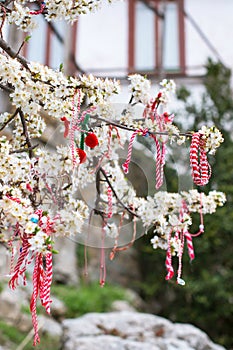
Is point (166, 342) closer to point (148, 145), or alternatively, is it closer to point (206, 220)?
point (148, 145)

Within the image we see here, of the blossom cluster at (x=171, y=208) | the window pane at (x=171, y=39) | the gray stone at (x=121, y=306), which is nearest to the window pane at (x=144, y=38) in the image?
the window pane at (x=171, y=39)

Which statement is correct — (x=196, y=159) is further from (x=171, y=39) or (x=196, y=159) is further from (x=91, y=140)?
(x=171, y=39)

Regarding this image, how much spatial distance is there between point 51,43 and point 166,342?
4.49 meters

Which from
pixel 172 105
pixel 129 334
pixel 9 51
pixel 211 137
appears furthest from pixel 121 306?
pixel 9 51

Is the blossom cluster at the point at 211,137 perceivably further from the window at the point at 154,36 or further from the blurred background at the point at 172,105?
the window at the point at 154,36

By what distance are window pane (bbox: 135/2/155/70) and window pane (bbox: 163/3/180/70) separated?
19cm

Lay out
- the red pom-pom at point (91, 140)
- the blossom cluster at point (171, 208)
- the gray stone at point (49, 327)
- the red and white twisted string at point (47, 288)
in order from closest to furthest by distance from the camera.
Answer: the red and white twisted string at point (47, 288), the red pom-pom at point (91, 140), the blossom cluster at point (171, 208), the gray stone at point (49, 327)

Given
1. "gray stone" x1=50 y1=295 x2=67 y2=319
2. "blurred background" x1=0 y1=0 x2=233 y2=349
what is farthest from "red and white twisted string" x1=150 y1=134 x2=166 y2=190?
"gray stone" x1=50 y1=295 x2=67 y2=319

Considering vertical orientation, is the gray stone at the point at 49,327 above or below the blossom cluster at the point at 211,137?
below

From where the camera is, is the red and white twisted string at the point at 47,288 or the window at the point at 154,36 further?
the window at the point at 154,36

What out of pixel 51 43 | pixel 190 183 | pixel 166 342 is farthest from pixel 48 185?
pixel 51 43

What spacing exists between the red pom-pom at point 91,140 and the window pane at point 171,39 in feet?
19.5

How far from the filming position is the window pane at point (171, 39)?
7.96 metres

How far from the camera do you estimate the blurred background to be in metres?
6.23
